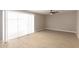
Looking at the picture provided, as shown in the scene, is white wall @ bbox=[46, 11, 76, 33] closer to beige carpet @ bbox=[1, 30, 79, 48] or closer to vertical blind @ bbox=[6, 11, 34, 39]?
beige carpet @ bbox=[1, 30, 79, 48]

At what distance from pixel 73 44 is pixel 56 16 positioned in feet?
2.72

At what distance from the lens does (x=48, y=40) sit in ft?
7.25

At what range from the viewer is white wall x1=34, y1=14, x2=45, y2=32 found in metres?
1.93

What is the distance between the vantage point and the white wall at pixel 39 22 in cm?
193

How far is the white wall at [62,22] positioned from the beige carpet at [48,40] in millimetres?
120

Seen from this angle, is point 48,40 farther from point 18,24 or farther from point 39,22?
point 18,24

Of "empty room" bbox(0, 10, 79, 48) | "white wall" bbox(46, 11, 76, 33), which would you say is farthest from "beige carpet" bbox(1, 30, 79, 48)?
"white wall" bbox(46, 11, 76, 33)

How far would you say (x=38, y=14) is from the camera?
1978 mm

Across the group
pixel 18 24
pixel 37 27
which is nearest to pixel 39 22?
pixel 37 27

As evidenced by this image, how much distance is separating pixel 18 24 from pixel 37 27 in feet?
1.47

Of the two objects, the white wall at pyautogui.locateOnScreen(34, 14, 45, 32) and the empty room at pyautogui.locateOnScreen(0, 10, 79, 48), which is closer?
the empty room at pyautogui.locateOnScreen(0, 10, 79, 48)

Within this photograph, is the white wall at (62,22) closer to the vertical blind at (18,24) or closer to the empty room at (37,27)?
the empty room at (37,27)
